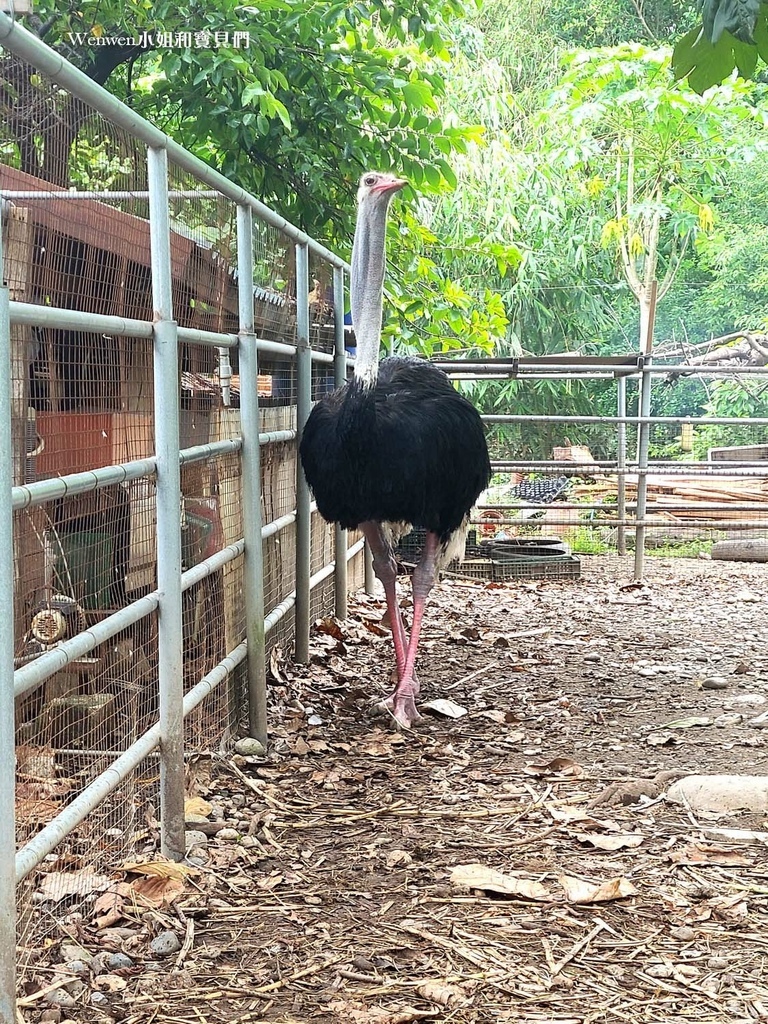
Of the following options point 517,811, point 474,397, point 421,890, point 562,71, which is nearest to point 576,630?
point 517,811

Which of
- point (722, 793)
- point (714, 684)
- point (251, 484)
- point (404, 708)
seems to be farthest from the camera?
point (714, 684)

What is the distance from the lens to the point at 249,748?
13.7 ft

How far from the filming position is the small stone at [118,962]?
2586 mm

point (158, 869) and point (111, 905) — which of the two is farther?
point (158, 869)

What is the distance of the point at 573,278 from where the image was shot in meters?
17.5

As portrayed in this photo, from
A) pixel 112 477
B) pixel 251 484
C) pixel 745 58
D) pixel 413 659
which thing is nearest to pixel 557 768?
pixel 413 659

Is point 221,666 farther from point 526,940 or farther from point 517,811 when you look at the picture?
point 526,940

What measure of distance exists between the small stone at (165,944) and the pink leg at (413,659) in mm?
2053

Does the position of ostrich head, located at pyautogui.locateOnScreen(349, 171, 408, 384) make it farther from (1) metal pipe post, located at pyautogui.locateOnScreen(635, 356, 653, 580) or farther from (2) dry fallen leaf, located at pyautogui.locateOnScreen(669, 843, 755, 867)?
(1) metal pipe post, located at pyautogui.locateOnScreen(635, 356, 653, 580)

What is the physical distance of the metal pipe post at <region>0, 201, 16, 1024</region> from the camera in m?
2.02

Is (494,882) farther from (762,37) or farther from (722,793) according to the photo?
(762,37)

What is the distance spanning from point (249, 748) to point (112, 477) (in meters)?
1.78

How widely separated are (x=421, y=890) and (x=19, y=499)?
1.60 metres

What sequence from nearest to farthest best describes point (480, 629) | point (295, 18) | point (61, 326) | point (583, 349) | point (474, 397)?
point (61, 326) < point (295, 18) < point (480, 629) < point (474, 397) < point (583, 349)
